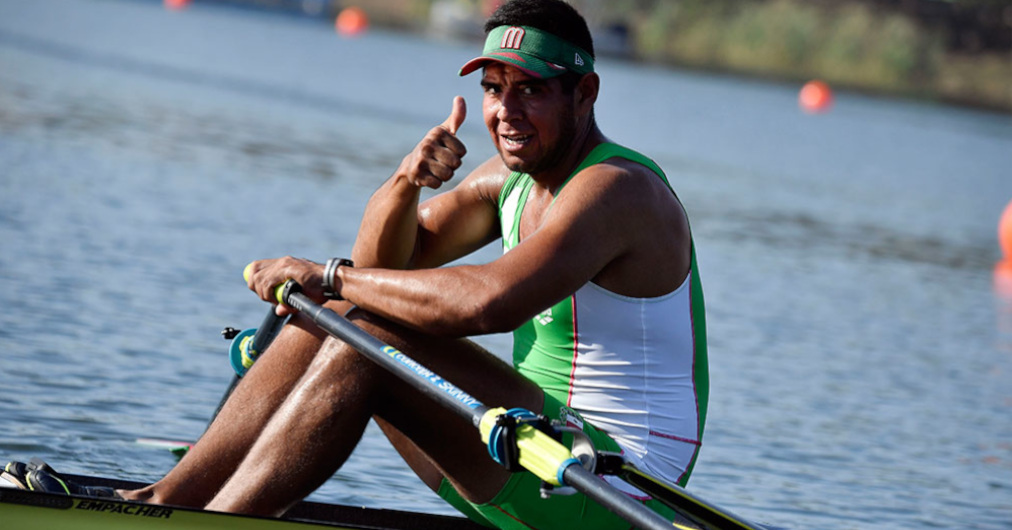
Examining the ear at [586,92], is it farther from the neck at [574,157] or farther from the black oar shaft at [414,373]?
the black oar shaft at [414,373]

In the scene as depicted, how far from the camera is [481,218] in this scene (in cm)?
450

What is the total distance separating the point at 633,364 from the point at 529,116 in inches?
30.5

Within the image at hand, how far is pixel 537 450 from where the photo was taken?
335 cm

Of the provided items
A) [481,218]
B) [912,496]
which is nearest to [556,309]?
[481,218]

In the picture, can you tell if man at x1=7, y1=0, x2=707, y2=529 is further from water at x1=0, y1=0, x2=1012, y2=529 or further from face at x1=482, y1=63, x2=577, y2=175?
water at x1=0, y1=0, x2=1012, y2=529

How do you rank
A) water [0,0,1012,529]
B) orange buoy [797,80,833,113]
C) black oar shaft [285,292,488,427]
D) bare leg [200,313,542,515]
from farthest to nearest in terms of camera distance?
1. orange buoy [797,80,833,113]
2. water [0,0,1012,529]
3. bare leg [200,313,542,515]
4. black oar shaft [285,292,488,427]

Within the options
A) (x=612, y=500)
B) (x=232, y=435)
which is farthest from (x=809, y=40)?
(x=612, y=500)

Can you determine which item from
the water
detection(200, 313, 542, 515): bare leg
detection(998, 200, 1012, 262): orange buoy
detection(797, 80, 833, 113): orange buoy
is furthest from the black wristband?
detection(797, 80, 833, 113): orange buoy

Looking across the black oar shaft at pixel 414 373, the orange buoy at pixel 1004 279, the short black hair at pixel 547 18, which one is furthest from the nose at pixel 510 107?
the orange buoy at pixel 1004 279

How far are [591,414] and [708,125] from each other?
96.1 feet

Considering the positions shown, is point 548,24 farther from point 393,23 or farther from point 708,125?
point 393,23

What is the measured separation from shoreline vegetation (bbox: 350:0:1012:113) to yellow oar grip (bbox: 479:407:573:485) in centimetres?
5317

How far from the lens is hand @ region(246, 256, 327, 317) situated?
3986 millimetres

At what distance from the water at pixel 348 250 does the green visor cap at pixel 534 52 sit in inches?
96.4
